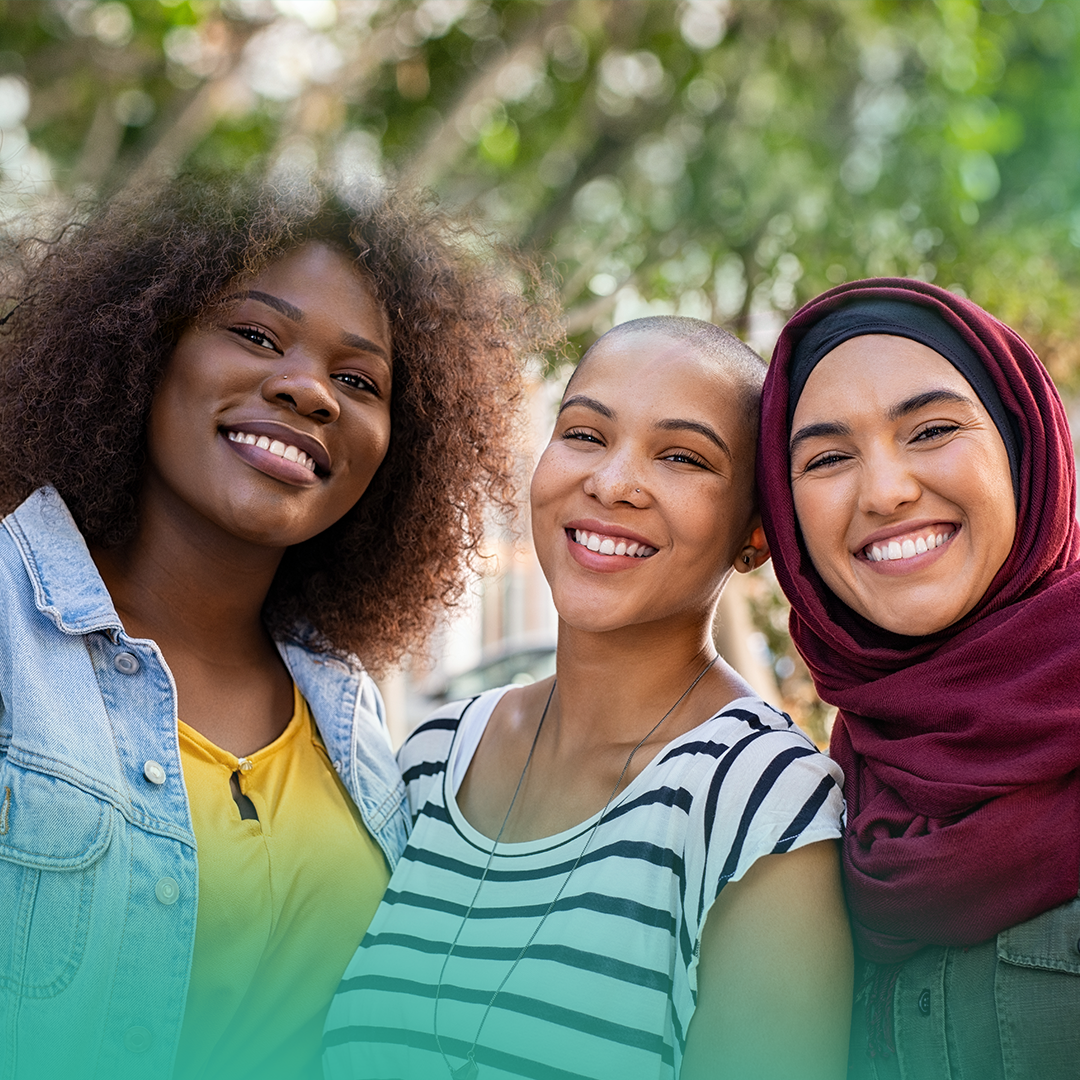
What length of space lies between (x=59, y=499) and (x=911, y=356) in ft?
6.18

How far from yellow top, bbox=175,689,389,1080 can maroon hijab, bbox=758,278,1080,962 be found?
112 cm

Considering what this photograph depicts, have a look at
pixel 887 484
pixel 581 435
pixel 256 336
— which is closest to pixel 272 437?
pixel 256 336

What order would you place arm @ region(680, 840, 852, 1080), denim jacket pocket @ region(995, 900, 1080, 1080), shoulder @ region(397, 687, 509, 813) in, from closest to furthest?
denim jacket pocket @ region(995, 900, 1080, 1080) → arm @ region(680, 840, 852, 1080) → shoulder @ region(397, 687, 509, 813)

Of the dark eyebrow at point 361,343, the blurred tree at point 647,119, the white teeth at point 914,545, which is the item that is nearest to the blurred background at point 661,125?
the blurred tree at point 647,119

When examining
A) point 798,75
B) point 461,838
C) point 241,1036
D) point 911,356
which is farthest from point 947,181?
point 241,1036

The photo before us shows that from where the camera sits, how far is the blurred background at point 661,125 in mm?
6676

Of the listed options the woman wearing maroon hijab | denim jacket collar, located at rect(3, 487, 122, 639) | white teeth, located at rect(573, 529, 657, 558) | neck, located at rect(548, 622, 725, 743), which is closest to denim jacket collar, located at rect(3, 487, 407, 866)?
denim jacket collar, located at rect(3, 487, 122, 639)

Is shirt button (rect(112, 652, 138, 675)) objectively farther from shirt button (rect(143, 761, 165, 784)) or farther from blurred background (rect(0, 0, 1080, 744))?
blurred background (rect(0, 0, 1080, 744))

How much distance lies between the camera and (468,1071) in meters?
2.12

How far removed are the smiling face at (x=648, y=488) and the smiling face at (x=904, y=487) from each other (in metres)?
0.24

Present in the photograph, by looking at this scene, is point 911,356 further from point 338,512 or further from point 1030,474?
point 338,512

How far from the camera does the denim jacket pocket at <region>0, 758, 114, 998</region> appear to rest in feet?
6.65

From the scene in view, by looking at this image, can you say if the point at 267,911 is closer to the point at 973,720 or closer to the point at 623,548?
the point at 623,548

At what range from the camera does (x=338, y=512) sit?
106 inches
